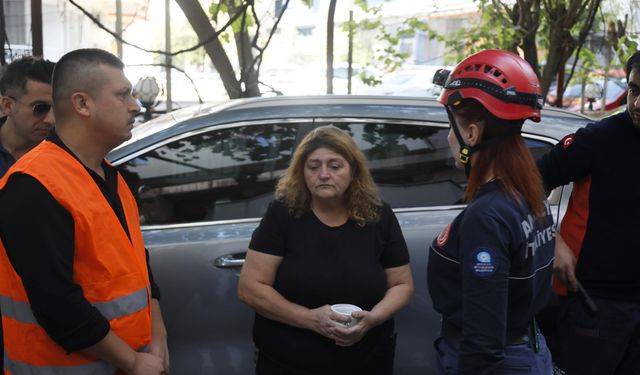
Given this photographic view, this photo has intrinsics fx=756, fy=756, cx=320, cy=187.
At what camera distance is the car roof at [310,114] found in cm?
357

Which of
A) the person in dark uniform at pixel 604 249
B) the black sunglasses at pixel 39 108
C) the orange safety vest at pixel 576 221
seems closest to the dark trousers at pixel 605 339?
the person in dark uniform at pixel 604 249

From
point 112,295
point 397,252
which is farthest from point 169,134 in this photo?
point 112,295

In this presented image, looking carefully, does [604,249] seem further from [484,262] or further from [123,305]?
[123,305]

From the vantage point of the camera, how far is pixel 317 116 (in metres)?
3.65

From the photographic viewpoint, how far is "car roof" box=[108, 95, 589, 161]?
3.57m

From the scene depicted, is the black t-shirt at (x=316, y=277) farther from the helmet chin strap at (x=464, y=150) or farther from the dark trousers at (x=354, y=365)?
the helmet chin strap at (x=464, y=150)

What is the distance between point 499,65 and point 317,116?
1.57 meters

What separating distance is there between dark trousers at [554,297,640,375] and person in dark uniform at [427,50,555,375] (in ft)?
1.96

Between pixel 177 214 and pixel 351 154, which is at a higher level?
pixel 351 154

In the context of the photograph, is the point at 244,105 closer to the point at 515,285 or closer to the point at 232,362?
the point at 232,362

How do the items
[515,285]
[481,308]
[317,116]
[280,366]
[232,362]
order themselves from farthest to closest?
[317,116], [232,362], [280,366], [515,285], [481,308]

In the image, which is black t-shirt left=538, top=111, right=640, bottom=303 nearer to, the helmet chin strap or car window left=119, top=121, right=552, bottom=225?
car window left=119, top=121, right=552, bottom=225

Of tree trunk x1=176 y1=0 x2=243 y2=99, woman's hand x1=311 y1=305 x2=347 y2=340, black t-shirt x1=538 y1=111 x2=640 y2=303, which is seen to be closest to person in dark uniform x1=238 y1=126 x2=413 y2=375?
woman's hand x1=311 y1=305 x2=347 y2=340

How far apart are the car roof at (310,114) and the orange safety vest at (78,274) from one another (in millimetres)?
1331
